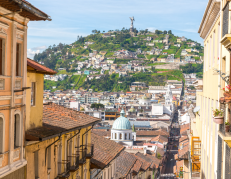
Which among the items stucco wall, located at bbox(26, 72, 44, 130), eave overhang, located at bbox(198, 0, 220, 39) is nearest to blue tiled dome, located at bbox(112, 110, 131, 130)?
eave overhang, located at bbox(198, 0, 220, 39)

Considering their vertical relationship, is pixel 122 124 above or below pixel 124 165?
below

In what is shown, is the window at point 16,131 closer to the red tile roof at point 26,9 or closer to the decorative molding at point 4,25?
the decorative molding at point 4,25

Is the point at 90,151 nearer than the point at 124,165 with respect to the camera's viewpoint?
Yes

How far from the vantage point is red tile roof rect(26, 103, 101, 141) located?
10.6m

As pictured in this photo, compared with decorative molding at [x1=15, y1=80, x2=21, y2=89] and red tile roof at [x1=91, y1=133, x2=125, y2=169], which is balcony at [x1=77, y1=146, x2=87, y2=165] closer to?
red tile roof at [x1=91, y1=133, x2=125, y2=169]

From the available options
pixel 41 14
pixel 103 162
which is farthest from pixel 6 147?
pixel 103 162

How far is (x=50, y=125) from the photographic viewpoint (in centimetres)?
1254

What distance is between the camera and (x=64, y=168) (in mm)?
14508

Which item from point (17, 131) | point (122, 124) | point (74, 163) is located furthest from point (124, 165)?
point (122, 124)

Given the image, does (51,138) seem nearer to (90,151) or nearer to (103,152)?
(90,151)

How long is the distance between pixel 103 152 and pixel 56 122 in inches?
362

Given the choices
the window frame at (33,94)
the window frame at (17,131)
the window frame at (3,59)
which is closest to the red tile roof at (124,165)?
the window frame at (33,94)

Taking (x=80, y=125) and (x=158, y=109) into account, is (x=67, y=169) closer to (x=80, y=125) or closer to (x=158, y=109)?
(x=80, y=125)

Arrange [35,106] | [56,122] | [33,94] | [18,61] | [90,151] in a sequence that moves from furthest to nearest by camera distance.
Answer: [90,151], [56,122], [33,94], [35,106], [18,61]
